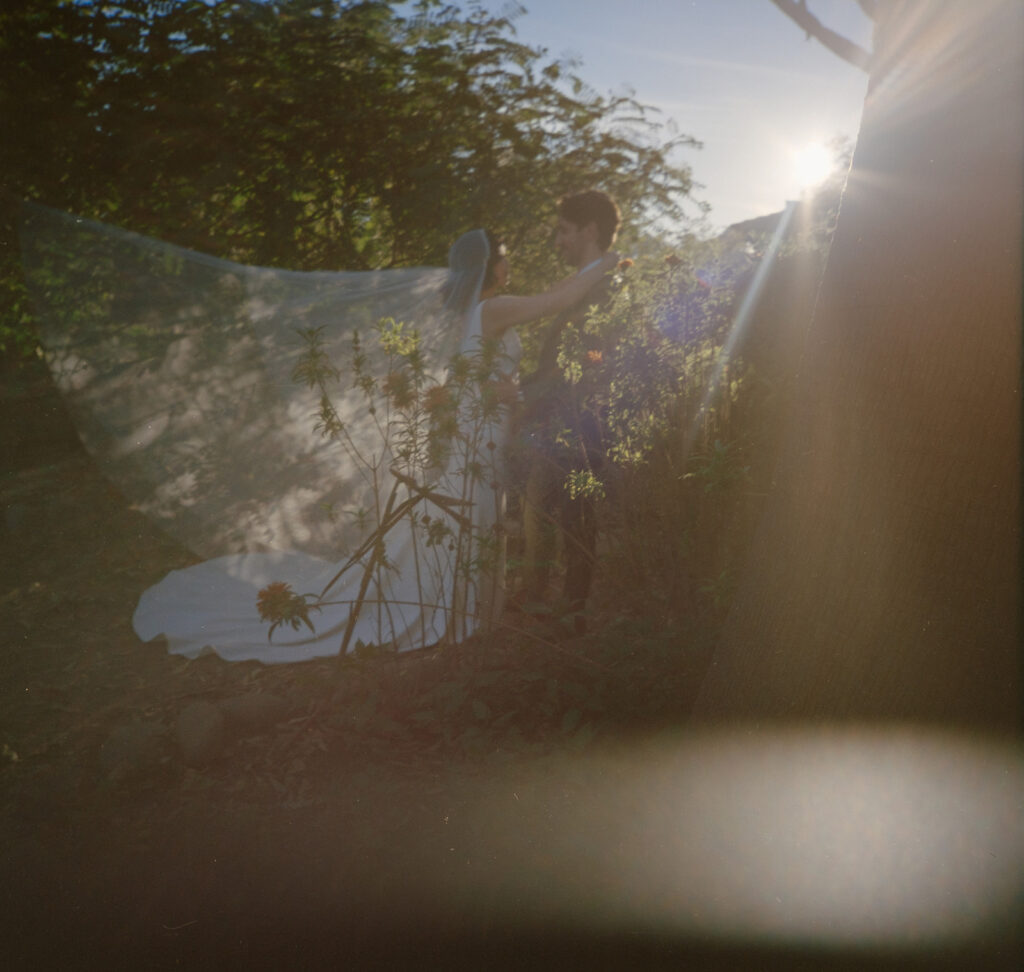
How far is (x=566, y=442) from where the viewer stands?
11.0 feet

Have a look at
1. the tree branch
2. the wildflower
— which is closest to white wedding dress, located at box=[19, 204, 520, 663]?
the wildflower

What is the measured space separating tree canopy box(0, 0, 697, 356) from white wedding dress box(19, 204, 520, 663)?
45cm

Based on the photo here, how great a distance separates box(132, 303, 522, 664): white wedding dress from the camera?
4.20m

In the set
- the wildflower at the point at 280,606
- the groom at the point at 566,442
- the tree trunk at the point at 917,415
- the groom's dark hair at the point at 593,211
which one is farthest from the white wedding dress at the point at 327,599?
the tree trunk at the point at 917,415

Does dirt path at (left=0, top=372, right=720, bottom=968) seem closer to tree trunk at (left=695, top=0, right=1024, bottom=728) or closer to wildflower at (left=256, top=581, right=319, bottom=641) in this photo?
wildflower at (left=256, top=581, right=319, bottom=641)

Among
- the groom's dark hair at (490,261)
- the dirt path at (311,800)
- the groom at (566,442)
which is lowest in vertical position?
the dirt path at (311,800)

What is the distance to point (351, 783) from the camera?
2781 millimetres

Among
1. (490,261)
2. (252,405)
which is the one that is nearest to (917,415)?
(490,261)

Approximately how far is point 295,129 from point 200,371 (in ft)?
5.97

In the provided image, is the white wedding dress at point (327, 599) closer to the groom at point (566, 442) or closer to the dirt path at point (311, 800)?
the groom at point (566, 442)

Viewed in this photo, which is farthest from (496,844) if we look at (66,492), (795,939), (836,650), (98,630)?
(66,492)

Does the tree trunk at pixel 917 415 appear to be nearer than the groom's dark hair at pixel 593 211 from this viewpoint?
Yes

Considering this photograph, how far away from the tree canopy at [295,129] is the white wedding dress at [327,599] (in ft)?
6.79

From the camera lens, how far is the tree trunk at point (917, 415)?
1.82 m
